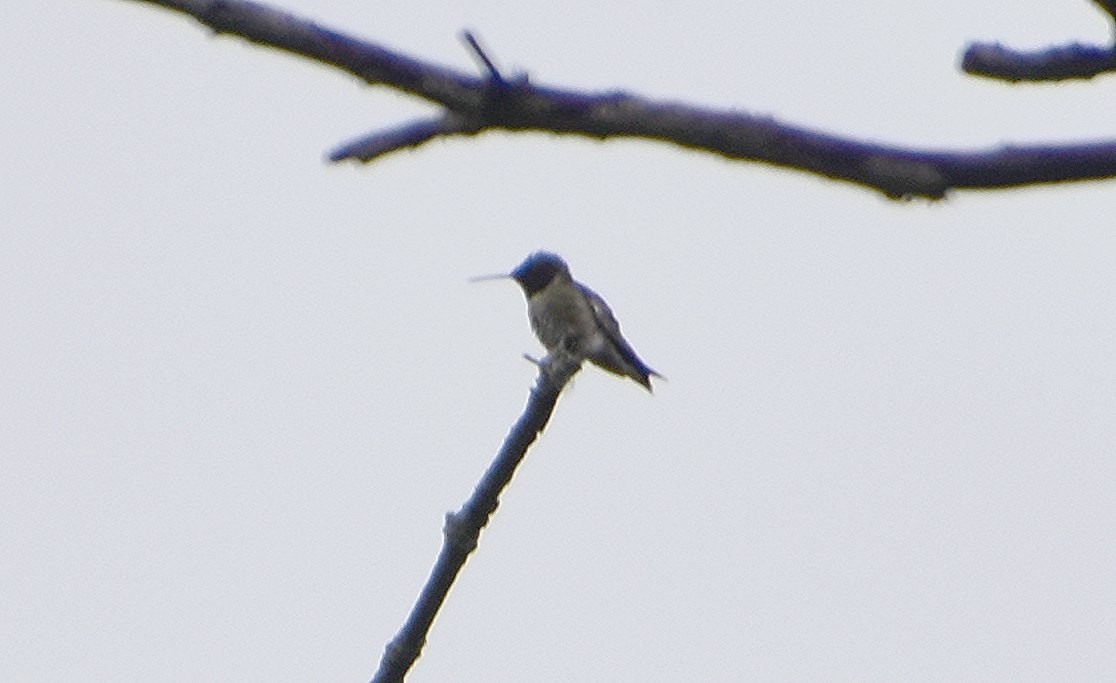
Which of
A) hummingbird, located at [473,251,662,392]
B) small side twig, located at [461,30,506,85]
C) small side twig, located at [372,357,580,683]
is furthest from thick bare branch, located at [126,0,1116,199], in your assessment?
hummingbird, located at [473,251,662,392]

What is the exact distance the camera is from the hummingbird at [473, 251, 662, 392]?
278 inches

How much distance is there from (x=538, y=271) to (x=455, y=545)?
596 cm

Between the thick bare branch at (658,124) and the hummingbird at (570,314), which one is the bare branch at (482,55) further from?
the hummingbird at (570,314)

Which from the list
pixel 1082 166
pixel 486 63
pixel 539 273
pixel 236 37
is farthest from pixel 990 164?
pixel 539 273

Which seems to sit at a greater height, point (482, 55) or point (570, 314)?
Answer: point (482, 55)

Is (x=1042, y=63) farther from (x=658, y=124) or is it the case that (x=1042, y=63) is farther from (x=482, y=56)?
(x=482, y=56)

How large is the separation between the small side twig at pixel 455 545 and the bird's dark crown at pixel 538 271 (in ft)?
17.9

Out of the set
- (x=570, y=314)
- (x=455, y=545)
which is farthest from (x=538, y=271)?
(x=455, y=545)

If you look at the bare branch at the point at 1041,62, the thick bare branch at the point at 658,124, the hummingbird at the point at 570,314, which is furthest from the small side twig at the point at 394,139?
the hummingbird at the point at 570,314

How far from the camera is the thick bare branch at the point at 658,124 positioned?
1.91 meters

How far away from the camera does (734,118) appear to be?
1.94 meters

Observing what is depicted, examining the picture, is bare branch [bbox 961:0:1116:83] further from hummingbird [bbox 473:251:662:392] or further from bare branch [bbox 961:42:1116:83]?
hummingbird [bbox 473:251:662:392]

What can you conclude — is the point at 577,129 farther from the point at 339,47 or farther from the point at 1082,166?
the point at 1082,166

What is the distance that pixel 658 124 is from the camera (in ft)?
6.43
